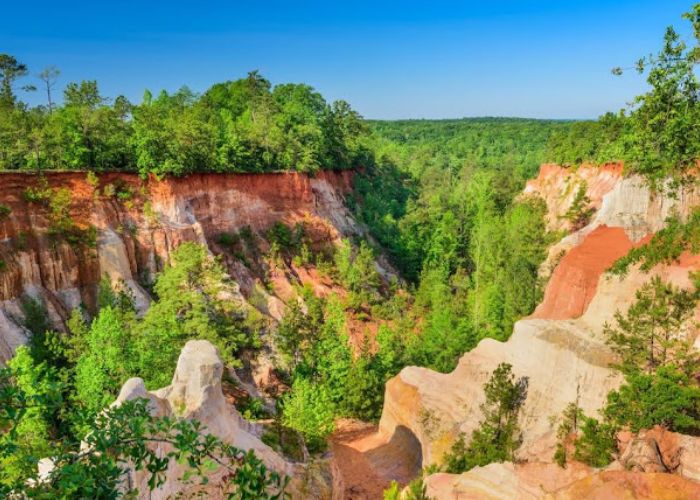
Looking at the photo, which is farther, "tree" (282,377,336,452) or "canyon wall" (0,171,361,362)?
"canyon wall" (0,171,361,362)

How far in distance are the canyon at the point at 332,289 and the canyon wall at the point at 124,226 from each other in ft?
0.27

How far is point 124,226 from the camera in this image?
32.4 meters

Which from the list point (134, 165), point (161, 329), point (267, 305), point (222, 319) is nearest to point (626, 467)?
point (161, 329)

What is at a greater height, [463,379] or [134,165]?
[134,165]

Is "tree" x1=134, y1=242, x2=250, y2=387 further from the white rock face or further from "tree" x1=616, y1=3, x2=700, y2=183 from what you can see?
"tree" x1=616, y1=3, x2=700, y2=183

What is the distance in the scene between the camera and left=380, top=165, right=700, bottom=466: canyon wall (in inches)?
769

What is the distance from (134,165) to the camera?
3438 centimetres

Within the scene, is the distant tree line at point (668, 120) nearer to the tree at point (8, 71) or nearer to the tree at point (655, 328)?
the tree at point (655, 328)

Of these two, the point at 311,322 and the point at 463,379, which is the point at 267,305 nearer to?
the point at 311,322

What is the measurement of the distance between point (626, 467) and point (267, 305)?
2603cm

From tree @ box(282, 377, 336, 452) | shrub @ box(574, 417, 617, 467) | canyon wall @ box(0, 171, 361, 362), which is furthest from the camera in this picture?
canyon wall @ box(0, 171, 361, 362)

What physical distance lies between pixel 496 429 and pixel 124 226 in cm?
2438

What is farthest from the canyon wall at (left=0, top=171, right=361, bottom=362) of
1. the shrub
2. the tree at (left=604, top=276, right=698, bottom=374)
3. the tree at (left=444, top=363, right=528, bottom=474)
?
the tree at (left=604, top=276, right=698, bottom=374)

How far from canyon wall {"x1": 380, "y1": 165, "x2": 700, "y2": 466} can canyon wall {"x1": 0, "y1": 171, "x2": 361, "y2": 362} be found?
15.6 meters
